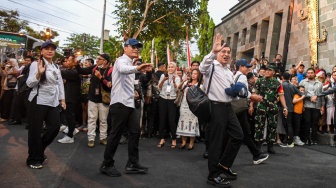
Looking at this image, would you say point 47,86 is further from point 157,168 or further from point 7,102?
point 7,102

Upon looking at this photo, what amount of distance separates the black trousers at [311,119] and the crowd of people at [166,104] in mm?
26

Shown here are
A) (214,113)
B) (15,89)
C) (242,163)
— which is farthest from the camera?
(15,89)

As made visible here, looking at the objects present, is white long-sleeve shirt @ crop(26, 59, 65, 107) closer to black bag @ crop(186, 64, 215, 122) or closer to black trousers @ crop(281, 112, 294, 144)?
black bag @ crop(186, 64, 215, 122)

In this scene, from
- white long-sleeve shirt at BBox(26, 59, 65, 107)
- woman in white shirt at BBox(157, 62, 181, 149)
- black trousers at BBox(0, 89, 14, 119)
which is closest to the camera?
white long-sleeve shirt at BBox(26, 59, 65, 107)

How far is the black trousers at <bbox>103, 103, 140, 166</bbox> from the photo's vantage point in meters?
4.71

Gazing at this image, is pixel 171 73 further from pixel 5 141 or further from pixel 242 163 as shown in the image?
pixel 5 141

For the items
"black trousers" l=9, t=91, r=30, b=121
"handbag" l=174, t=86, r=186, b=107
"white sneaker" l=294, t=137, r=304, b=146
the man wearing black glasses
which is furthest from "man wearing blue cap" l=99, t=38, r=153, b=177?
"black trousers" l=9, t=91, r=30, b=121

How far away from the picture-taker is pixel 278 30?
17.2 metres

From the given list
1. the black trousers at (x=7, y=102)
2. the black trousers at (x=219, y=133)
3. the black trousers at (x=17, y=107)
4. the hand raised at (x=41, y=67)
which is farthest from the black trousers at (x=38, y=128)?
the black trousers at (x=7, y=102)

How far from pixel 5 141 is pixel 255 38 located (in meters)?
16.3

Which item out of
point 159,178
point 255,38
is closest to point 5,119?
point 159,178

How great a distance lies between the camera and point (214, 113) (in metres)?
4.55

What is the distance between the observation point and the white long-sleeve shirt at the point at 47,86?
496 cm

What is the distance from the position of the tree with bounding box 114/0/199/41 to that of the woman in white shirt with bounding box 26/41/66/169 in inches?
583
